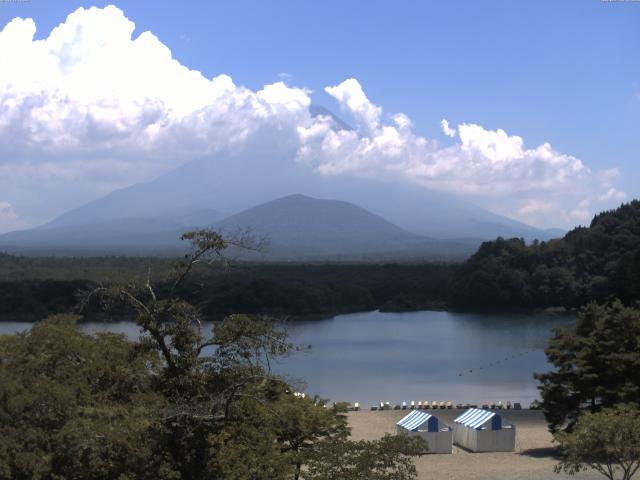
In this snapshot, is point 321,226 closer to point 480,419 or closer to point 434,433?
point 480,419

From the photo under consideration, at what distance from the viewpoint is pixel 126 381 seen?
27.3 feet

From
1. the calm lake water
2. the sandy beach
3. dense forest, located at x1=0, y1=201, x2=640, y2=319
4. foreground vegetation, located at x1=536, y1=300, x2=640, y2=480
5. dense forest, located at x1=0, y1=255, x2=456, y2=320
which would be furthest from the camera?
dense forest, located at x1=0, y1=201, x2=640, y2=319

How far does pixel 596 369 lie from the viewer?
1453 centimetres

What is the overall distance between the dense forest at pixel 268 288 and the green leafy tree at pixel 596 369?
891 inches

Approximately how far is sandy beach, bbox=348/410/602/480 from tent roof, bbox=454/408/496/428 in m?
0.51

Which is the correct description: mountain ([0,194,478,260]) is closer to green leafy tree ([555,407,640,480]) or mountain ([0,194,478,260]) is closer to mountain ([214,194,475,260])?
mountain ([214,194,475,260])

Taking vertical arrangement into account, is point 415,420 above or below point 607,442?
below

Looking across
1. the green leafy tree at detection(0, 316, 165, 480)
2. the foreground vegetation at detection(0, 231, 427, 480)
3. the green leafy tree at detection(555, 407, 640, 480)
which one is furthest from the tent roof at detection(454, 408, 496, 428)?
the green leafy tree at detection(0, 316, 165, 480)

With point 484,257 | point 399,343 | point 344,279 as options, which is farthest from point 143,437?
point 344,279

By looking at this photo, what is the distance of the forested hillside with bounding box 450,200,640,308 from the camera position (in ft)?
168

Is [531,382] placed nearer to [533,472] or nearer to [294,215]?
[533,472]

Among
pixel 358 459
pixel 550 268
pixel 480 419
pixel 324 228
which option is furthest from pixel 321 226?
pixel 358 459

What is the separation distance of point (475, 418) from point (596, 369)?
93.7 inches

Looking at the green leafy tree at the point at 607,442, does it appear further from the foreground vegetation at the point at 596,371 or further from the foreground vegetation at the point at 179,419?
the foreground vegetation at the point at 179,419
